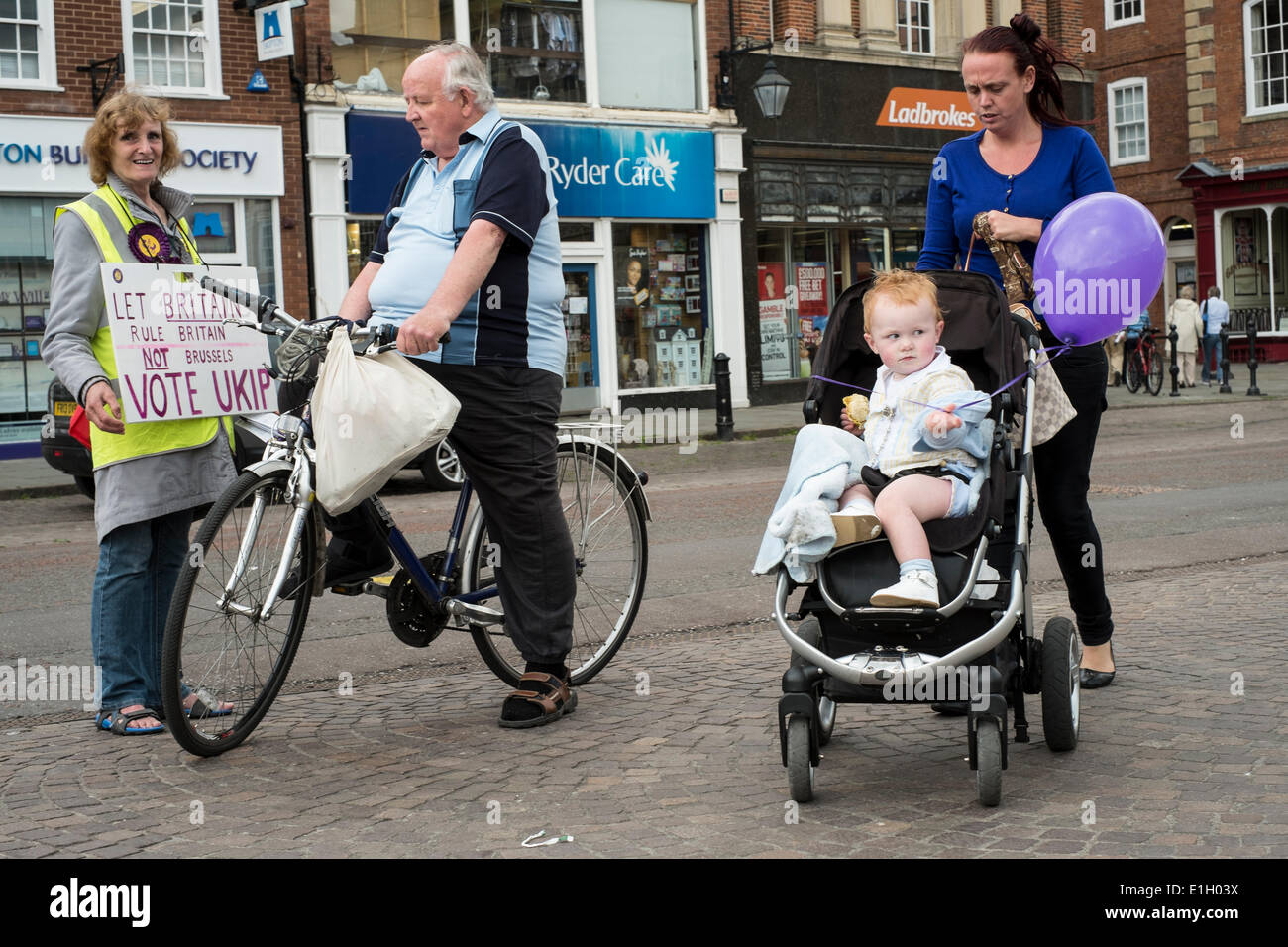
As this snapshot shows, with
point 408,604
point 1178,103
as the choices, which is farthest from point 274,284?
point 1178,103

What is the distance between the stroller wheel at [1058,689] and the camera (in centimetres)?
409

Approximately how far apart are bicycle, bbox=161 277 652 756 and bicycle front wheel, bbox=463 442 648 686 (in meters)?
0.10

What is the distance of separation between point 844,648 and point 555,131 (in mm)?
19530

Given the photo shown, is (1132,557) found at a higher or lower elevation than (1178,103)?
lower

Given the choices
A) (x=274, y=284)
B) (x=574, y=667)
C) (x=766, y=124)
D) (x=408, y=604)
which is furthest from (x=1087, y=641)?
(x=766, y=124)

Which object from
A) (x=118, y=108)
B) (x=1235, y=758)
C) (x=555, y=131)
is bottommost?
(x=1235, y=758)

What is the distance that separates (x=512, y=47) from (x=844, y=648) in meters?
20.0

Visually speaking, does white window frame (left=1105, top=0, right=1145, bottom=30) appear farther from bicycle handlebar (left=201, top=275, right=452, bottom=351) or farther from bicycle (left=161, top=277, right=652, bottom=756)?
bicycle handlebar (left=201, top=275, right=452, bottom=351)

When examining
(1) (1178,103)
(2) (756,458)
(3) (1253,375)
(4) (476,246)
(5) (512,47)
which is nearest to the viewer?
(4) (476,246)

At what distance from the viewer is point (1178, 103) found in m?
37.8

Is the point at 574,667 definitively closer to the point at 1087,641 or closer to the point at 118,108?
the point at 1087,641

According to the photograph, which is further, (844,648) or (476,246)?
(476,246)

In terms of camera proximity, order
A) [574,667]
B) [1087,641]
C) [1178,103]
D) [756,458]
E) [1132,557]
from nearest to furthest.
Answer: [1087,641] → [574,667] → [1132,557] → [756,458] → [1178,103]

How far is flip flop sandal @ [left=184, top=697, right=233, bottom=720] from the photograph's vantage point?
14.8 ft
